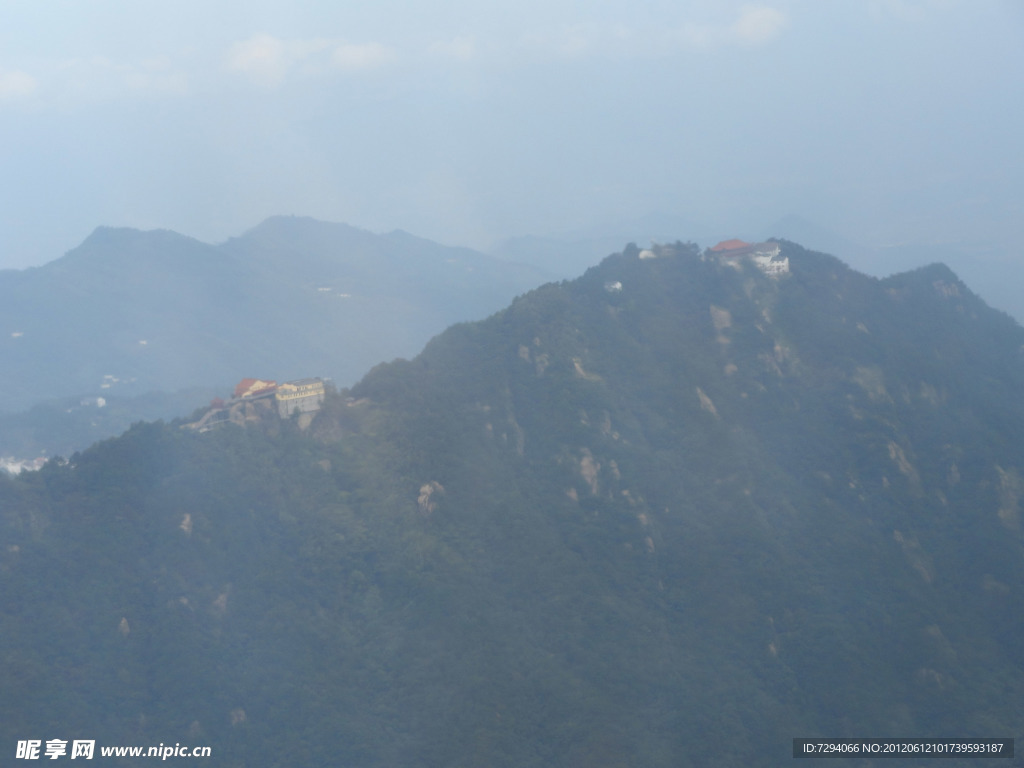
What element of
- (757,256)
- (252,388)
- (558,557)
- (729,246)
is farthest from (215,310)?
(558,557)

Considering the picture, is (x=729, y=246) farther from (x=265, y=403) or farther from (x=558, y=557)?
(x=265, y=403)

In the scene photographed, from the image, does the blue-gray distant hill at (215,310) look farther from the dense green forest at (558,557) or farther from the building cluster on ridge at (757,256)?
the dense green forest at (558,557)

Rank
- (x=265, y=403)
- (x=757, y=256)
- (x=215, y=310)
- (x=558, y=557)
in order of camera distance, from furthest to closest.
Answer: (x=215, y=310) → (x=757, y=256) → (x=265, y=403) → (x=558, y=557)

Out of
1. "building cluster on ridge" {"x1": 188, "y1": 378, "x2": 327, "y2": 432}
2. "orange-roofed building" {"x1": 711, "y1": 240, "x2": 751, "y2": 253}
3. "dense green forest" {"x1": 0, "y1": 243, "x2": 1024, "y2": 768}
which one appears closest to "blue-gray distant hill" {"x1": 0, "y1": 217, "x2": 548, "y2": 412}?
"orange-roofed building" {"x1": 711, "y1": 240, "x2": 751, "y2": 253}

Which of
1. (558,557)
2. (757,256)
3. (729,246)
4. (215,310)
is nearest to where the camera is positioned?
(558,557)

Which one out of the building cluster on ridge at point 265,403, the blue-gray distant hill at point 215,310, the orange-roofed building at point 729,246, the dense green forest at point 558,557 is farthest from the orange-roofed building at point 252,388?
the blue-gray distant hill at point 215,310

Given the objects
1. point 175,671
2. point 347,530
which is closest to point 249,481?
point 347,530

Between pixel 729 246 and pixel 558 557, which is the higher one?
pixel 729 246
